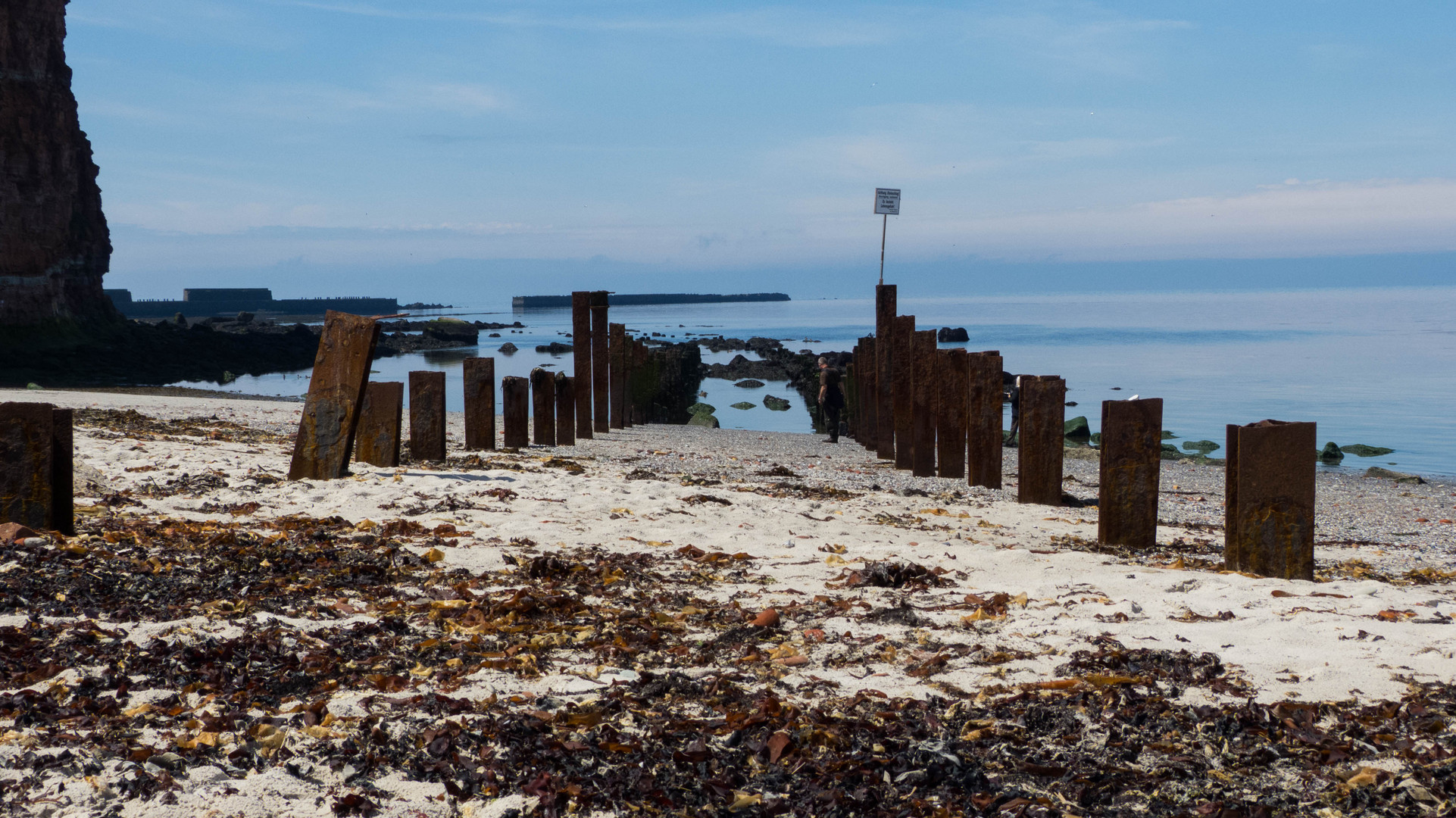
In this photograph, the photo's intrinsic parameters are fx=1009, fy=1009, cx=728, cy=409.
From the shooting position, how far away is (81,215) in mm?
40156

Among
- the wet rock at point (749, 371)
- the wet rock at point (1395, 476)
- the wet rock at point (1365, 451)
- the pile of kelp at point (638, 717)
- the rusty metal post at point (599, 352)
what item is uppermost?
the rusty metal post at point (599, 352)

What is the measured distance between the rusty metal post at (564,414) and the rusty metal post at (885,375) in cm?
449

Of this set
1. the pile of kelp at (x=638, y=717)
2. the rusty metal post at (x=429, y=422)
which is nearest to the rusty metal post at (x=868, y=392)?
the rusty metal post at (x=429, y=422)

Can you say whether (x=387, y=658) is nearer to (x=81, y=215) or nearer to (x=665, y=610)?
(x=665, y=610)

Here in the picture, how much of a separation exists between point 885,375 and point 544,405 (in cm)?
488

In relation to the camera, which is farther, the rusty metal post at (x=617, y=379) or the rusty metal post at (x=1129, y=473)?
the rusty metal post at (x=617, y=379)

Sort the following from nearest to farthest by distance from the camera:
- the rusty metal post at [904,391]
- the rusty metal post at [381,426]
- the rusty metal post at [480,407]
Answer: the rusty metal post at [381,426] < the rusty metal post at [480,407] < the rusty metal post at [904,391]

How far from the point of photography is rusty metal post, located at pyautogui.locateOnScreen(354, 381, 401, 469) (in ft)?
32.7

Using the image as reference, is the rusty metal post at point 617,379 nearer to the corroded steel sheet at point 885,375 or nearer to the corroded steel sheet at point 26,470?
the corroded steel sheet at point 885,375

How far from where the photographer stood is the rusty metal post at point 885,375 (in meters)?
13.8

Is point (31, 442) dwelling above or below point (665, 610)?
above

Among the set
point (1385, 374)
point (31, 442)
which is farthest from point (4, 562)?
point (1385, 374)

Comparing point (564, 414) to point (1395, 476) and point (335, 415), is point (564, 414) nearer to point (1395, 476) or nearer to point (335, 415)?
point (335, 415)

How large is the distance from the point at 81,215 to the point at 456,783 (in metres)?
45.4
